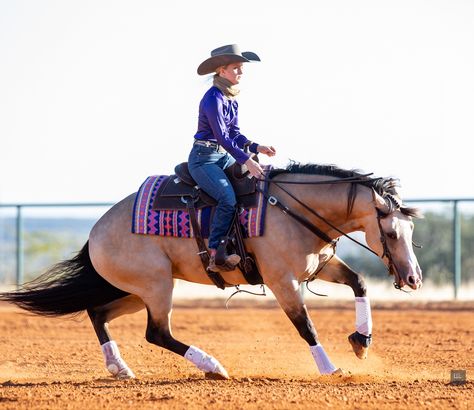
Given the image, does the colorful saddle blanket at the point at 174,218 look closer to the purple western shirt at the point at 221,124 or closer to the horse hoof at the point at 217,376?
the purple western shirt at the point at 221,124

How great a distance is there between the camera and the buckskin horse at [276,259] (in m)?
8.29

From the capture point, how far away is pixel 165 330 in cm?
865

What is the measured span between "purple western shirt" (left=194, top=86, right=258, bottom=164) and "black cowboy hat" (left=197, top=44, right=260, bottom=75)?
0.23 metres

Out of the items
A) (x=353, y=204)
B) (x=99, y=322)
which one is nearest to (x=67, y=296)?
(x=99, y=322)

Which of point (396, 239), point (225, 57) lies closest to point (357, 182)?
point (396, 239)

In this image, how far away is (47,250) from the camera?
46.7m

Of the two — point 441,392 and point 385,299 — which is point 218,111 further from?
point 385,299

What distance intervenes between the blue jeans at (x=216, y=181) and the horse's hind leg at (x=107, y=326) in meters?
1.36

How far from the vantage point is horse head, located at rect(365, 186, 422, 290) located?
26.9 feet

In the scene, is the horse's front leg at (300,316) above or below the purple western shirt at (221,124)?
below

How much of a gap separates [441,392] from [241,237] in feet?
7.05

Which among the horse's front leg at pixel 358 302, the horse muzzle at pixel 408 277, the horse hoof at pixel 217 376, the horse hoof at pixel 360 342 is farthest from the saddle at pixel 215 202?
the horse muzzle at pixel 408 277

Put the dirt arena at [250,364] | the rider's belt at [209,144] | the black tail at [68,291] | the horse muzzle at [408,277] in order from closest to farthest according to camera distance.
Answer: the dirt arena at [250,364], the horse muzzle at [408,277], the rider's belt at [209,144], the black tail at [68,291]

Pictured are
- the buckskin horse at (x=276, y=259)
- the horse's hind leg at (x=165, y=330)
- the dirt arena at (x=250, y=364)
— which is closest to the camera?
the dirt arena at (x=250, y=364)
